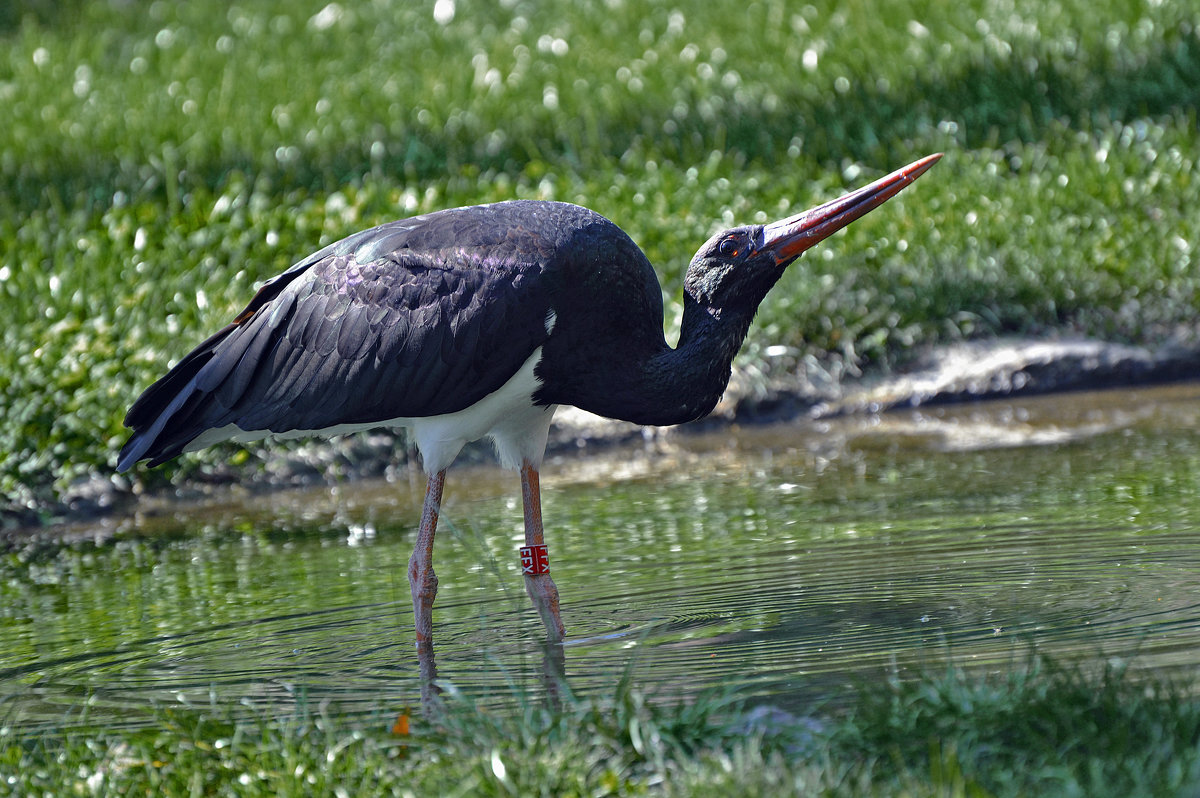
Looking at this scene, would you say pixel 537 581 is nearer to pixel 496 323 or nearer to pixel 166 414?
pixel 496 323

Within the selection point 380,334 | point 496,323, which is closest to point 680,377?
point 496,323

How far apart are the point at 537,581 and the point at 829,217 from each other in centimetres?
128

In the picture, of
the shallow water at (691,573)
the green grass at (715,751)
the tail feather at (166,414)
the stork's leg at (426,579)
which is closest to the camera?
the green grass at (715,751)

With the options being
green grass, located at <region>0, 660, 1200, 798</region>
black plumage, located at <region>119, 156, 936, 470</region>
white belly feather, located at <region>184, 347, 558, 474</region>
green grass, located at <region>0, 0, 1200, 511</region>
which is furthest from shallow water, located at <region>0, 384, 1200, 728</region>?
green grass, located at <region>0, 0, 1200, 511</region>

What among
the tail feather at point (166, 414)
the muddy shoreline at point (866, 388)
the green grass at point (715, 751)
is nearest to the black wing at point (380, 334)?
the tail feather at point (166, 414)

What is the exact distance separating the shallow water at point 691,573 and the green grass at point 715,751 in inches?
9.1

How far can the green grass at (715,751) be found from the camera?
2.69m

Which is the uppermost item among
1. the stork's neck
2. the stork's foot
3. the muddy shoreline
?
the stork's neck

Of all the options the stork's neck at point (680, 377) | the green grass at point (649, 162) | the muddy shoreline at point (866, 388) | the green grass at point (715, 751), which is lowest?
the green grass at point (715, 751)

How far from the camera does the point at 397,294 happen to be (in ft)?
14.2

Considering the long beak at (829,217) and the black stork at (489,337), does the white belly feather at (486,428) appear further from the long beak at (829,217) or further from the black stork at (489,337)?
the long beak at (829,217)

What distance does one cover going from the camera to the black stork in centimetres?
416

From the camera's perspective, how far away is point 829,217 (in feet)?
13.9

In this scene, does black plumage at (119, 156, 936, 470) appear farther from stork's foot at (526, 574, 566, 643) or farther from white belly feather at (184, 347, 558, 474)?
stork's foot at (526, 574, 566, 643)
